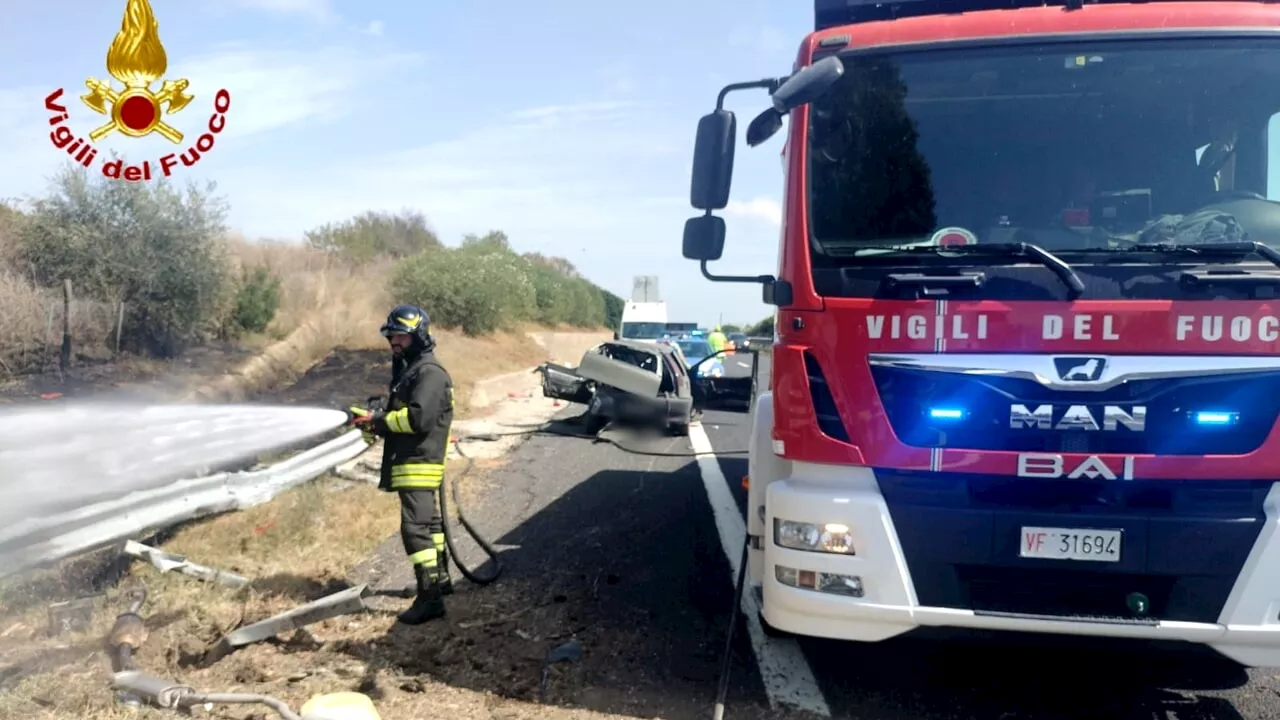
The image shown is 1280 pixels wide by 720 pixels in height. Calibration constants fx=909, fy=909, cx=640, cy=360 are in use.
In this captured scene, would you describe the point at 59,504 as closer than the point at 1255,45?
No

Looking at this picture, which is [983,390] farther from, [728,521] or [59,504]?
[59,504]

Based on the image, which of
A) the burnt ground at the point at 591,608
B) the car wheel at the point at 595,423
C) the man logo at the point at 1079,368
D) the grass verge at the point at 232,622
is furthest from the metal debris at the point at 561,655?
the car wheel at the point at 595,423

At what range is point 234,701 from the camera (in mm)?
3750

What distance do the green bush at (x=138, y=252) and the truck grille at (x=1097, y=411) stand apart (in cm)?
1681

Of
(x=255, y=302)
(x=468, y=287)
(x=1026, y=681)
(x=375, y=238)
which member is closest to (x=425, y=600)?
(x=1026, y=681)

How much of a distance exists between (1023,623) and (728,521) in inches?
162

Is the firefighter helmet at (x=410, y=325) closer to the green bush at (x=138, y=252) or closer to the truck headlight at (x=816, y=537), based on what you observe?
the truck headlight at (x=816, y=537)

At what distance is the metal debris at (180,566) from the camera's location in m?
5.47

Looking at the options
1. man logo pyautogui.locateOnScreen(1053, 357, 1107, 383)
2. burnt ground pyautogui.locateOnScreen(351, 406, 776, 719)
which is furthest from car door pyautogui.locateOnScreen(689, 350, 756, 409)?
man logo pyautogui.locateOnScreen(1053, 357, 1107, 383)

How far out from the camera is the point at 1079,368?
3.38 meters

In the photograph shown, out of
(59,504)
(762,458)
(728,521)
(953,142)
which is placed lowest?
(728,521)

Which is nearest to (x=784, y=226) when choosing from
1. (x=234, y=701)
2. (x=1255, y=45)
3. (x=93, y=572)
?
(x=1255, y=45)

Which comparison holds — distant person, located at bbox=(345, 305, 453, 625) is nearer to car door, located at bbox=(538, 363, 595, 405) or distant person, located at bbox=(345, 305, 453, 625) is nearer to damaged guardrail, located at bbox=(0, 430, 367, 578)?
damaged guardrail, located at bbox=(0, 430, 367, 578)

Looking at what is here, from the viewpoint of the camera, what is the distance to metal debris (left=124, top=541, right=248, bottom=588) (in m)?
5.47
